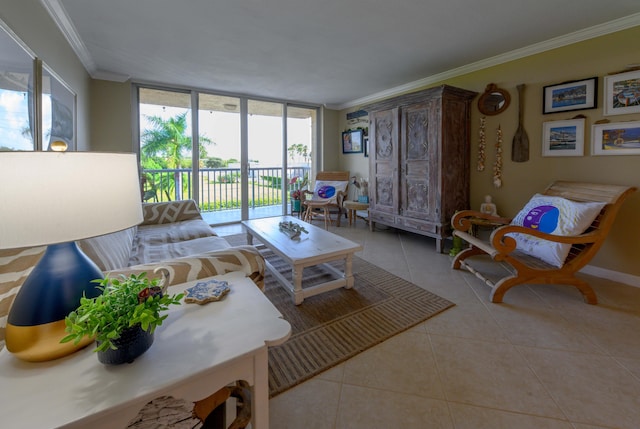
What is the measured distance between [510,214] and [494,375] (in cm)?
239

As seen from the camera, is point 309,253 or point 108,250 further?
point 309,253

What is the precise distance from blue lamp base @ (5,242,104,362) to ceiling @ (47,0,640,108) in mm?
2192

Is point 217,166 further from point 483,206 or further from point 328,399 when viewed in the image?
point 328,399

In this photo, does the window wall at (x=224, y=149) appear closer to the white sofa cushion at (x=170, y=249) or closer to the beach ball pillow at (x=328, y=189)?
the beach ball pillow at (x=328, y=189)

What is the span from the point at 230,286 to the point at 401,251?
2620 millimetres

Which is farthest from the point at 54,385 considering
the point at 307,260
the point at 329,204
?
the point at 329,204

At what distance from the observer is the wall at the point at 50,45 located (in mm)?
1653

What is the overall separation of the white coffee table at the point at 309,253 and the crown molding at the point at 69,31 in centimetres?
228

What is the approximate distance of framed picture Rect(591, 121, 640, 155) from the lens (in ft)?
7.96

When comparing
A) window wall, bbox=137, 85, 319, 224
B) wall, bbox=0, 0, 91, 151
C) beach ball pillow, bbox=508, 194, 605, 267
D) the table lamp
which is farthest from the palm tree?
beach ball pillow, bbox=508, 194, 605, 267

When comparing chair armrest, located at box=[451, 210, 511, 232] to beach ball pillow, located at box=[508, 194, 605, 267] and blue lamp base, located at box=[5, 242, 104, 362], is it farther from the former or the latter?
blue lamp base, located at box=[5, 242, 104, 362]

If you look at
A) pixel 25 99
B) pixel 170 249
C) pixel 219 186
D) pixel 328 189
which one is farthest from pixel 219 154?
pixel 25 99

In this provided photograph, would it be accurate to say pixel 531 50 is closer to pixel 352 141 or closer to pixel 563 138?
pixel 563 138

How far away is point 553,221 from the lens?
7.61ft
